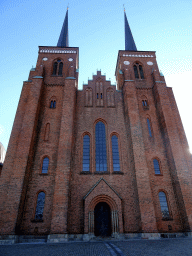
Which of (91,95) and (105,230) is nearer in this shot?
(105,230)

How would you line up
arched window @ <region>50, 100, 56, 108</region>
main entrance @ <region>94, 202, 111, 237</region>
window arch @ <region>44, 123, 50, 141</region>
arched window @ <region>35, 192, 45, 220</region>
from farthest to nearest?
arched window @ <region>50, 100, 56, 108</region>
window arch @ <region>44, 123, 50, 141</region>
main entrance @ <region>94, 202, 111, 237</region>
arched window @ <region>35, 192, 45, 220</region>

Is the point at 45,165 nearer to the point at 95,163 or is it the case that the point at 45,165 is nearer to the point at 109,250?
the point at 95,163

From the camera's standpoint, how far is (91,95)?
66.4ft

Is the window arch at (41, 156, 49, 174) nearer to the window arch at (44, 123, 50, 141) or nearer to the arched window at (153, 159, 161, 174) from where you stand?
the window arch at (44, 123, 50, 141)

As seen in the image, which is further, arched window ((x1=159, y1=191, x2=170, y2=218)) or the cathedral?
→ arched window ((x1=159, y1=191, x2=170, y2=218))

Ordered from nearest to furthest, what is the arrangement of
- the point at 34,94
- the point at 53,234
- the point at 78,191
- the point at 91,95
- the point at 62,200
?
1. the point at 53,234
2. the point at 62,200
3. the point at 78,191
4. the point at 34,94
5. the point at 91,95

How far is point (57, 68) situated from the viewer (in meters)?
22.2

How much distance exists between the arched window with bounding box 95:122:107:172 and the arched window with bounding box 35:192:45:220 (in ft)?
16.5

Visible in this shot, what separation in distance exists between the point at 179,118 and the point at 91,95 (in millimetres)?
9667

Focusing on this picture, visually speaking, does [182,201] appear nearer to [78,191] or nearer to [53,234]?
[78,191]

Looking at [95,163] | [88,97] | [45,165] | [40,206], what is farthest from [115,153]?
[40,206]

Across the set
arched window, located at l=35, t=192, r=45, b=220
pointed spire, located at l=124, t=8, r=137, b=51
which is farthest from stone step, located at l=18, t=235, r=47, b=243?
pointed spire, located at l=124, t=8, r=137, b=51

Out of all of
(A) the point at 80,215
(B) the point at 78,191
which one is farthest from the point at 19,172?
(A) the point at 80,215

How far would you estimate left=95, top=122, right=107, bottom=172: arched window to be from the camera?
1620cm
